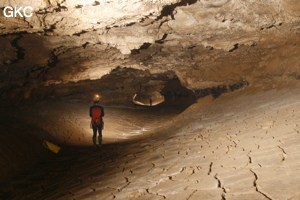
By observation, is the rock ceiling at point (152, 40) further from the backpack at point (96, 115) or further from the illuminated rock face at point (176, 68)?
the backpack at point (96, 115)

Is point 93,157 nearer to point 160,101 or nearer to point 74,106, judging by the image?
point 74,106

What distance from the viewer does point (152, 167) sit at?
3.52 m

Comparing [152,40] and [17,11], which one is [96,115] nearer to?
[152,40]

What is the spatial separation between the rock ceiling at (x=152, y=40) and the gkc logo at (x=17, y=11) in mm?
126

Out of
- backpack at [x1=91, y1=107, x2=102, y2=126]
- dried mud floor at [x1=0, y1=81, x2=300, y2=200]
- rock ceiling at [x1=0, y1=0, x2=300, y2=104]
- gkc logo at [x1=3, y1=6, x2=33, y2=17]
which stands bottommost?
dried mud floor at [x1=0, y1=81, x2=300, y2=200]

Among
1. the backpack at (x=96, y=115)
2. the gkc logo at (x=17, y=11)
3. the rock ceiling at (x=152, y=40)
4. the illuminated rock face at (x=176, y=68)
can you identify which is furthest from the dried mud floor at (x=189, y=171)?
the gkc logo at (x=17, y=11)

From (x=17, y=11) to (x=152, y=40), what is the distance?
127 inches

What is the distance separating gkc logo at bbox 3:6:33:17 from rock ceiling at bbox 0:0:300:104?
13 cm

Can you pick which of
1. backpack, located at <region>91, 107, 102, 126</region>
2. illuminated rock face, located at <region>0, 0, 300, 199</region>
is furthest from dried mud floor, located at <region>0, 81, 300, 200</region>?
backpack, located at <region>91, 107, 102, 126</region>

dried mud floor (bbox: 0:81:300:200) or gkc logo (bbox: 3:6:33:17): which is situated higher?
gkc logo (bbox: 3:6:33:17)

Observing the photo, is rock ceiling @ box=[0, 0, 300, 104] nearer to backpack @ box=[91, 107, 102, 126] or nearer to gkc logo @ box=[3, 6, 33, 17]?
gkc logo @ box=[3, 6, 33, 17]

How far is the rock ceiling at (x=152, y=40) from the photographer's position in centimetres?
425

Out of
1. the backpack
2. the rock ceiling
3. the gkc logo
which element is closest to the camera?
the gkc logo

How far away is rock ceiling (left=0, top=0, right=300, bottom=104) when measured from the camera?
4250 millimetres
